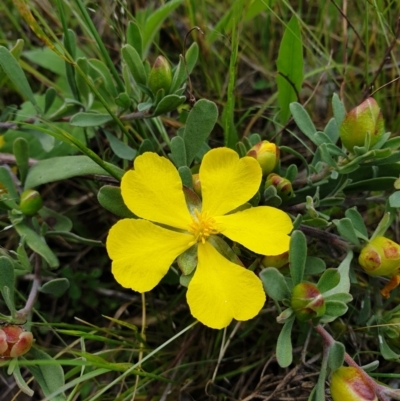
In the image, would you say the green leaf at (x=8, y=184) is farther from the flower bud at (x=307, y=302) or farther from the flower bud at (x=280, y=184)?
the flower bud at (x=307, y=302)

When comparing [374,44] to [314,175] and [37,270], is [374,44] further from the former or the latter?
[37,270]

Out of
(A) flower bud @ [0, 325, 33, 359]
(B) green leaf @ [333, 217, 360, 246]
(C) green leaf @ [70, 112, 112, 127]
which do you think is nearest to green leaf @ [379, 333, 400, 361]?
(B) green leaf @ [333, 217, 360, 246]

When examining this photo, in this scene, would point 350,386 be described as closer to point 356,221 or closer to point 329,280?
point 329,280

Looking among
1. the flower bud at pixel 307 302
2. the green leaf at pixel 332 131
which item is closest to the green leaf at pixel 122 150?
the green leaf at pixel 332 131

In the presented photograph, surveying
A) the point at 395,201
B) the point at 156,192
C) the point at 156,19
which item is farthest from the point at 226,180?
the point at 156,19

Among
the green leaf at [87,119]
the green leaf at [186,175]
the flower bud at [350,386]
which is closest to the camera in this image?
the flower bud at [350,386]

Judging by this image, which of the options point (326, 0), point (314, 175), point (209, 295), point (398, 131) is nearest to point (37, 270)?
point (209, 295)
